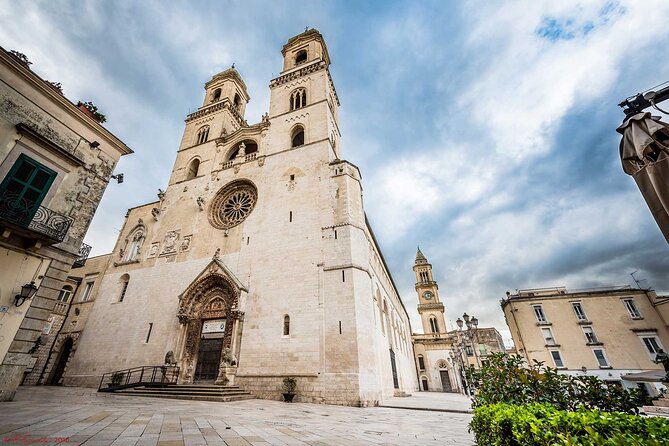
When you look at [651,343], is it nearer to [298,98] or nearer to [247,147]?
[298,98]

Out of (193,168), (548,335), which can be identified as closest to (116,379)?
(193,168)

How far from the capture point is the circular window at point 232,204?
17219 mm

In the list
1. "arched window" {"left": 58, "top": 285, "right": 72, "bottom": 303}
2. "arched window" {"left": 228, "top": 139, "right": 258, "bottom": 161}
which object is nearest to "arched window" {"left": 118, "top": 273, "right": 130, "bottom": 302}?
"arched window" {"left": 58, "top": 285, "right": 72, "bottom": 303}

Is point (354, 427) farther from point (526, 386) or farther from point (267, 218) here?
point (267, 218)

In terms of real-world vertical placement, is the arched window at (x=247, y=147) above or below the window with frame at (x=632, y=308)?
above

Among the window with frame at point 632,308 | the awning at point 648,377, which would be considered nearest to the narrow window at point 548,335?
the window with frame at point 632,308

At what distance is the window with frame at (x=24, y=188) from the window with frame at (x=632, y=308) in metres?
37.3

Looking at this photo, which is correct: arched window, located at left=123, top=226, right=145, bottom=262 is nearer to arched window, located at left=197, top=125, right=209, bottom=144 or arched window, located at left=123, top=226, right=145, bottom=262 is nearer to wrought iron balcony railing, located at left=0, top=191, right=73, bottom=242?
arched window, located at left=197, top=125, right=209, bottom=144

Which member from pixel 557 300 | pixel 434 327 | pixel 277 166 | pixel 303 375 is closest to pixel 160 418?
pixel 303 375

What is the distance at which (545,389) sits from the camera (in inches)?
160

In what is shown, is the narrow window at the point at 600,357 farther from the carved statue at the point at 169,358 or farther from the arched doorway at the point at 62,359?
the arched doorway at the point at 62,359

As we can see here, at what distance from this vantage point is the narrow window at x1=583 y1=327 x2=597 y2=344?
22631 mm

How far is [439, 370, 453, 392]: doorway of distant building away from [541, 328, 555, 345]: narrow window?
11.8 m

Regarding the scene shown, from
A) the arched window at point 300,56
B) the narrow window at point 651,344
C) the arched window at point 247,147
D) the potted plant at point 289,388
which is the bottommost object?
the potted plant at point 289,388
